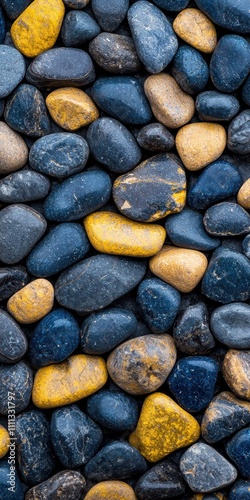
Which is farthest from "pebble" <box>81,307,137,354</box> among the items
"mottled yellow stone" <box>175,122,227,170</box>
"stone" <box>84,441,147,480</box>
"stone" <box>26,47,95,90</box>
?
"stone" <box>26,47,95,90</box>

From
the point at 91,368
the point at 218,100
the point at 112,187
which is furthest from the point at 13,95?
the point at 91,368

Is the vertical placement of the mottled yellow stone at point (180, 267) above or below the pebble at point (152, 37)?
below

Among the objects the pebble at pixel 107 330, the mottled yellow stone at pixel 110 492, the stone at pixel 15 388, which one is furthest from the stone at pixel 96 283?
the mottled yellow stone at pixel 110 492

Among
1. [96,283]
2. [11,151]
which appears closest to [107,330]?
[96,283]

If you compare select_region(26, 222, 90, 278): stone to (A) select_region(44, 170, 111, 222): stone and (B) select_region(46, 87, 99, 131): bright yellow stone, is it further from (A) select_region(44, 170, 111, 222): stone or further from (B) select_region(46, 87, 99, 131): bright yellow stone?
(B) select_region(46, 87, 99, 131): bright yellow stone

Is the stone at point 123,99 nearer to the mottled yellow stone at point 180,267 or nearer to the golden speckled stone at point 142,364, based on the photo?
the mottled yellow stone at point 180,267
